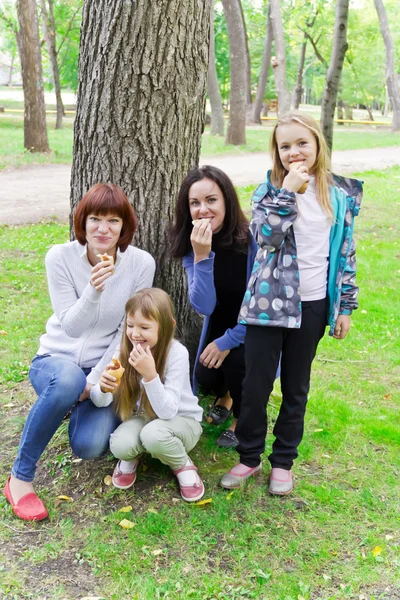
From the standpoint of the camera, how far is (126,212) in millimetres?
3045

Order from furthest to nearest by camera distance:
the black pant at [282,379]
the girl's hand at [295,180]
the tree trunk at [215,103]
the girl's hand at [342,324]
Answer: the tree trunk at [215,103], the girl's hand at [342,324], the black pant at [282,379], the girl's hand at [295,180]

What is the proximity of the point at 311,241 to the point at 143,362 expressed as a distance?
0.91m

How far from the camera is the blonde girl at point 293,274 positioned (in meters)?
2.79

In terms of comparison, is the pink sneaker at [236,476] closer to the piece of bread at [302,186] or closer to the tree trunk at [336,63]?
the piece of bread at [302,186]

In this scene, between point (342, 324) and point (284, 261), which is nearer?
point (284, 261)

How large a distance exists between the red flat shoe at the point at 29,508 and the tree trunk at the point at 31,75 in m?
12.4

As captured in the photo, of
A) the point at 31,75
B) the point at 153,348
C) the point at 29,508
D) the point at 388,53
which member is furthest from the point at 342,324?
the point at 388,53

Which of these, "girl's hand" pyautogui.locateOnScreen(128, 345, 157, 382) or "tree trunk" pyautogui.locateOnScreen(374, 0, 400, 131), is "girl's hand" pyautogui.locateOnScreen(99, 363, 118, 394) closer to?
"girl's hand" pyautogui.locateOnScreen(128, 345, 157, 382)

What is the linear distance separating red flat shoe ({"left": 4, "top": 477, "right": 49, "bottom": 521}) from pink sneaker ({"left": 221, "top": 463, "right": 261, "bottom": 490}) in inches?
33.1

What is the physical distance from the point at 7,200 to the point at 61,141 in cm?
808

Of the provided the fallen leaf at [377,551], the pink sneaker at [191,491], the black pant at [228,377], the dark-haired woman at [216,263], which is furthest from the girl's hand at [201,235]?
the fallen leaf at [377,551]

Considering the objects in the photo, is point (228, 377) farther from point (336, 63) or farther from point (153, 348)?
point (336, 63)

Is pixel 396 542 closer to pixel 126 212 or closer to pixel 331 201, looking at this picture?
pixel 331 201

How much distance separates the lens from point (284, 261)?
2.82m
